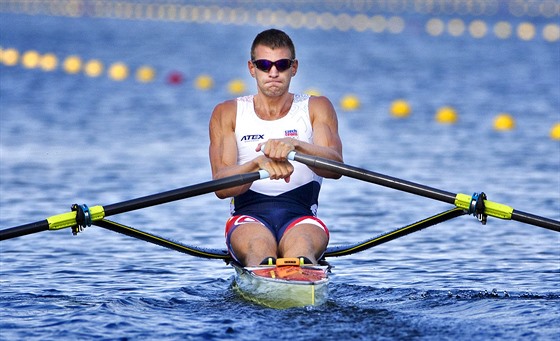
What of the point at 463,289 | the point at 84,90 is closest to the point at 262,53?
the point at 463,289

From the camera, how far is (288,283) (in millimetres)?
7570

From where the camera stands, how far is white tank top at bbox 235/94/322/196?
8461 millimetres

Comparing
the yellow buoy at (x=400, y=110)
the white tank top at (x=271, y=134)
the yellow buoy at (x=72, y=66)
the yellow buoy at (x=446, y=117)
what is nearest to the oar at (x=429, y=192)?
the white tank top at (x=271, y=134)

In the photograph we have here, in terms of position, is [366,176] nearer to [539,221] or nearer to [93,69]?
[539,221]

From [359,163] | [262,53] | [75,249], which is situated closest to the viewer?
[262,53]

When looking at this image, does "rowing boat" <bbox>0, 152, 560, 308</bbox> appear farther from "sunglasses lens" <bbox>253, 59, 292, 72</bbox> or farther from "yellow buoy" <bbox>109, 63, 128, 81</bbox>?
"yellow buoy" <bbox>109, 63, 128, 81</bbox>

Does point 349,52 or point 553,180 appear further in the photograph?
point 349,52

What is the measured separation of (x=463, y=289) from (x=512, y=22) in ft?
181

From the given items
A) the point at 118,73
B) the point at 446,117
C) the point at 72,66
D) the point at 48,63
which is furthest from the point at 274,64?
the point at 48,63

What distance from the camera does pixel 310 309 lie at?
25.1 ft

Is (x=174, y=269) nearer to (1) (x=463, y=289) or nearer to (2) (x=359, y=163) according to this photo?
(1) (x=463, y=289)

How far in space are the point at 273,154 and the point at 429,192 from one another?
105cm

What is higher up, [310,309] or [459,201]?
[459,201]

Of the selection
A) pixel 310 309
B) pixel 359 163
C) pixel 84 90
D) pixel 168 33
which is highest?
pixel 168 33
